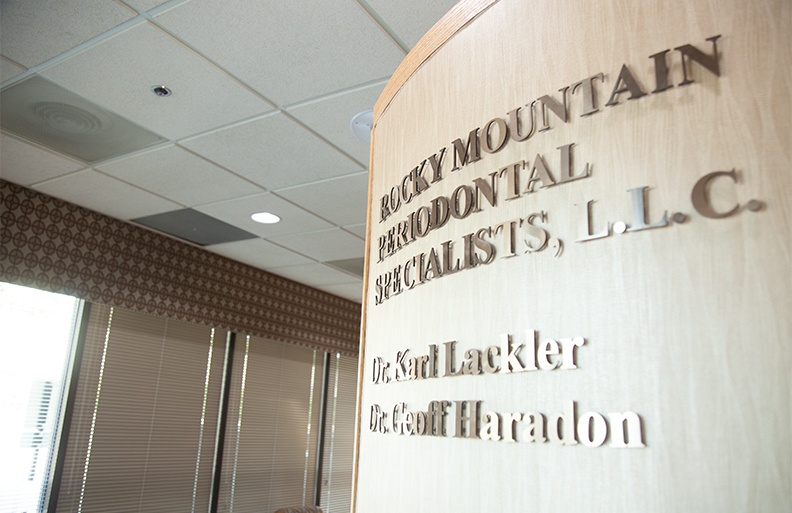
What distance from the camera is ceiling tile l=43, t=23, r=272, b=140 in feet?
8.54

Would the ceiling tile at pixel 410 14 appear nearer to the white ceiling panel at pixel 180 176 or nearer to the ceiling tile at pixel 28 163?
the white ceiling panel at pixel 180 176

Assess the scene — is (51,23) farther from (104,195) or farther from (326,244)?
(326,244)

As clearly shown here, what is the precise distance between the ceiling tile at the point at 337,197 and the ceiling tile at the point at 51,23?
173 cm

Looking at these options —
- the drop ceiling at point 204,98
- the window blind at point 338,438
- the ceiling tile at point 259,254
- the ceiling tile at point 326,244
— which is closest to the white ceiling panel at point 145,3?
the drop ceiling at point 204,98

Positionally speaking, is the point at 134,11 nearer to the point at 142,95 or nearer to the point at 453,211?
the point at 142,95

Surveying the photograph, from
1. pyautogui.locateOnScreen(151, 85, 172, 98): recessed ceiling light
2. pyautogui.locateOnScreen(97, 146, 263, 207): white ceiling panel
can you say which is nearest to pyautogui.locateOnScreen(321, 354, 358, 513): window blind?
pyautogui.locateOnScreen(97, 146, 263, 207): white ceiling panel

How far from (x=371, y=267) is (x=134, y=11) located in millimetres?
1592

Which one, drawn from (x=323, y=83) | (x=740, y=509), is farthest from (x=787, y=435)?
(x=323, y=83)

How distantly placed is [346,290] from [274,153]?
3.80 metres

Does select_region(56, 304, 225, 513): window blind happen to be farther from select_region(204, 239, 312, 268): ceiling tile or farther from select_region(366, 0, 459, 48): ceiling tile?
select_region(366, 0, 459, 48): ceiling tile

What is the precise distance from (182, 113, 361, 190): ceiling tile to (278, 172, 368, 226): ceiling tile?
0.35ft

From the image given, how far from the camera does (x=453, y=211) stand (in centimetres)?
117

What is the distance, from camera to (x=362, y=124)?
10.4 feet

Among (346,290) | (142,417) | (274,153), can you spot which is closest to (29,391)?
(142,417)
